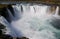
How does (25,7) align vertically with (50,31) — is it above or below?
above

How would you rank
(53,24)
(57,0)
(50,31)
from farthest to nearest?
(57,0) < (53,24) < (50,31)

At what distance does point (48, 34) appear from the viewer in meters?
12.2

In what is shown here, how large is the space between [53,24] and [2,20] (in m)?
4.34

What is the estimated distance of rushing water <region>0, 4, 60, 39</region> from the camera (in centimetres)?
1200

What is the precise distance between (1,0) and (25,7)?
26.9 feet

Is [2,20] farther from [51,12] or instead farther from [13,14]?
[51,12]

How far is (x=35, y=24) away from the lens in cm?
1480

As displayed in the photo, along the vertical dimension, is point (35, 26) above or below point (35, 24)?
below

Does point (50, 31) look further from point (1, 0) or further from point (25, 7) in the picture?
point (1, 0)

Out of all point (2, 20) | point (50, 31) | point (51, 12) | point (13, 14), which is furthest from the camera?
point (51, 12)

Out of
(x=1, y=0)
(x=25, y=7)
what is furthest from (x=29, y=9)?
(x=1, y=0)

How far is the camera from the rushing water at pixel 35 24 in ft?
39.4

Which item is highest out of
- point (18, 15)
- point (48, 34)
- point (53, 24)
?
point (18, 15)

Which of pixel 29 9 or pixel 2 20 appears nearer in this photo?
pixel 2 20
